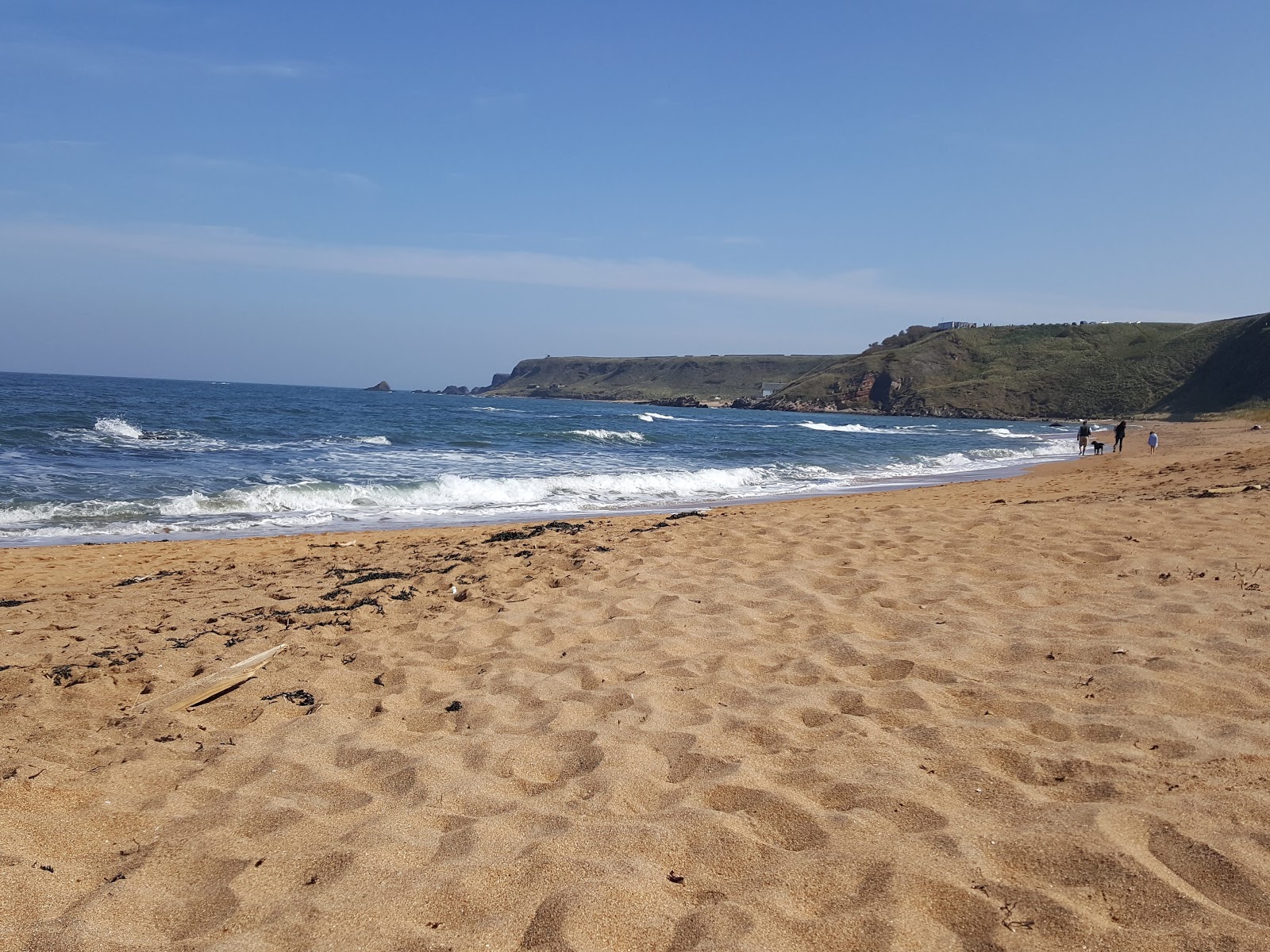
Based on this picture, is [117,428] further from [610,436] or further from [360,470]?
[610,436]

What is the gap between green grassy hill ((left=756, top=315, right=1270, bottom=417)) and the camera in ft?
234

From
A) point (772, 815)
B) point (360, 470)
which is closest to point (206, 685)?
point (772, 815)

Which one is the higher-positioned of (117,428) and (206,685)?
(117,428)

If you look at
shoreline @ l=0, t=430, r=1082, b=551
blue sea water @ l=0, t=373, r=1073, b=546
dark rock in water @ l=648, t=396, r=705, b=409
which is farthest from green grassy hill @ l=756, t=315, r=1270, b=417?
shoreline @ l=0, t=430, r=1082, b=551

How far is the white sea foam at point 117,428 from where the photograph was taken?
23.4 metres

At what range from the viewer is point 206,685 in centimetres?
428

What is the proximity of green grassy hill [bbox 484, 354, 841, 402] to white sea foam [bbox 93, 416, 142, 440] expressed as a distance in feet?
351

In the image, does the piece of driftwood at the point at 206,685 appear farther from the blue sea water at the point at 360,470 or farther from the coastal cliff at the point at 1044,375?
the coastal cliff at the point at 1044,375

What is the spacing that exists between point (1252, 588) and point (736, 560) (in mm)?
3566

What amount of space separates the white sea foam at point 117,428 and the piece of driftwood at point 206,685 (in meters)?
22.2

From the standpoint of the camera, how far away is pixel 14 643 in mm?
5297

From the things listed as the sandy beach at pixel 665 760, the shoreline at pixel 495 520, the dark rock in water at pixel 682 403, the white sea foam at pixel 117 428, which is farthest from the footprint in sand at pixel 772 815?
the dark rock in water at pixel 682 403

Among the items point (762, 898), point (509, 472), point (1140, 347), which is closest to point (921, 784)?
point (762, 898)

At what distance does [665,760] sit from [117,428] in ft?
88.2
